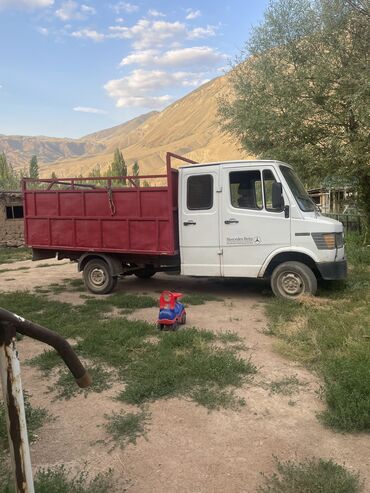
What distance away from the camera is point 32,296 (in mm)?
Answer: 8453

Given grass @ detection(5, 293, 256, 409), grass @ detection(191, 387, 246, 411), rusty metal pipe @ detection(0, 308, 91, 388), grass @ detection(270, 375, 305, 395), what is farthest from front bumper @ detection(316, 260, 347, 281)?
rusty metal pipe @ detection(0, 308, 91, 388)

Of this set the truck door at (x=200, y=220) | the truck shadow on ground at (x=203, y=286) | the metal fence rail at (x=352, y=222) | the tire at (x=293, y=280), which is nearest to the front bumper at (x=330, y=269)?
the tire at (x=293, y=280)

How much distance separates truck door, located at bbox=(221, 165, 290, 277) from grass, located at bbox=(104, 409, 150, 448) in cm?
444

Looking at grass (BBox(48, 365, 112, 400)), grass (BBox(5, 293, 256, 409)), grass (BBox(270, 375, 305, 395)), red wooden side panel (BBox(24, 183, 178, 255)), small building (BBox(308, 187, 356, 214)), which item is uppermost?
small building (BBox(308, 187, 356, 214))

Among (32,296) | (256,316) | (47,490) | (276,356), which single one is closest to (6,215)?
(32,296)

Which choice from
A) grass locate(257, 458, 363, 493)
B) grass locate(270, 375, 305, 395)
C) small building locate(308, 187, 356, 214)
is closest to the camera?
grass locate(257, 458, 363, 493)

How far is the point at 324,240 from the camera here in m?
7.34

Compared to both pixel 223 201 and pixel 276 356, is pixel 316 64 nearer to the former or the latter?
pixel 223 201

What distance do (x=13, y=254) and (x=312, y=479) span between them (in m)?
16.6

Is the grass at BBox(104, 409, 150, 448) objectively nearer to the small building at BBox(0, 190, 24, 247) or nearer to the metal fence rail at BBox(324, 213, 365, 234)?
the metal fence rail at BBox(324, 213, 365, 234)

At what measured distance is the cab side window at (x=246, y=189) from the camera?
769 cm

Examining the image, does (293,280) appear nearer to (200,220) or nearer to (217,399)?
(200,220)

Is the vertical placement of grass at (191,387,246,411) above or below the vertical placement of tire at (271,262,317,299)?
below

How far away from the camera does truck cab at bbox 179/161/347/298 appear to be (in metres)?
7.42
